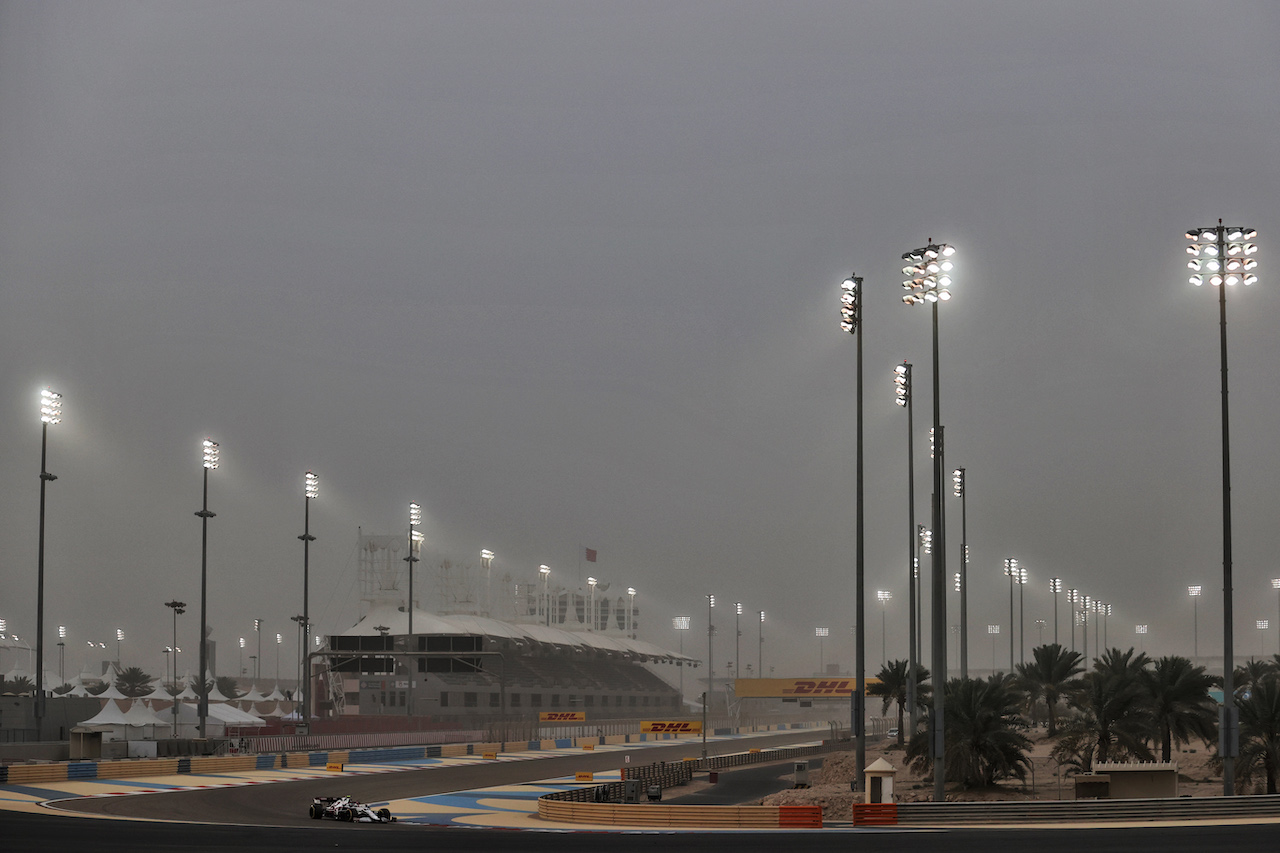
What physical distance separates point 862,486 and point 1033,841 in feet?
43.8

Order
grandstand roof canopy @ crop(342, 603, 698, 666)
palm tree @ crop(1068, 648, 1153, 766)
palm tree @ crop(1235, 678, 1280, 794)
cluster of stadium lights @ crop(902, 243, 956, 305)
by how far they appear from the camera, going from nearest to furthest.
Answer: cluster of stadium lights @ crop(902, 243, 956, 305), palm tree @ crop(1235, 678, 1280, 794), palm tree @ crop(1068, 648, 1153, 766), grandstand roof canopy @ crop(342, 603, 698, 666)

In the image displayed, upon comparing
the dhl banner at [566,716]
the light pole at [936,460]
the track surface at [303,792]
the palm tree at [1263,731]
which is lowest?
the dhl banner at [566,716]

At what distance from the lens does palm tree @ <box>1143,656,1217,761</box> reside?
52.4 m

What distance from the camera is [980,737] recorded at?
49.5m

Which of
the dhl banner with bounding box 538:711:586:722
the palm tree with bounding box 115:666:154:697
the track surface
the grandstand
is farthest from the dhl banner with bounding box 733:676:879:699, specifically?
the track surface

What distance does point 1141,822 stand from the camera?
34906 mm

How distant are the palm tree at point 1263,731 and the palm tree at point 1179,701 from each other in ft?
31.2

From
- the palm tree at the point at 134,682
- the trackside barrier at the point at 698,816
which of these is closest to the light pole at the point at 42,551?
the trackside barrier at the point at 698,816

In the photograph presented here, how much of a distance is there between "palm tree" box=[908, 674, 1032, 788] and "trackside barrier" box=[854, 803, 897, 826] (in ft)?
47.1

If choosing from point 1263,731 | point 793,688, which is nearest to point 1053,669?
point 1263,731

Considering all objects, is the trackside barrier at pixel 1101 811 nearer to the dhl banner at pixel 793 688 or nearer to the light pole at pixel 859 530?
the light pole at pixel 859 530

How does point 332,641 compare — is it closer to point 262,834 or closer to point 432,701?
point 432,701

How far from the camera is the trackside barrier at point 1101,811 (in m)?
35.2

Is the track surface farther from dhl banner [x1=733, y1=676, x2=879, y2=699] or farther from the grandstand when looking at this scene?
dhl banner [x1=733, y1=676, x2=879, y2=699]
